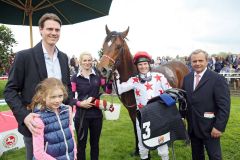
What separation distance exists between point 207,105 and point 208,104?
2 cm

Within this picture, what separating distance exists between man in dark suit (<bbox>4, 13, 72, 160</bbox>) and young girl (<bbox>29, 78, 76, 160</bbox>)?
91mm

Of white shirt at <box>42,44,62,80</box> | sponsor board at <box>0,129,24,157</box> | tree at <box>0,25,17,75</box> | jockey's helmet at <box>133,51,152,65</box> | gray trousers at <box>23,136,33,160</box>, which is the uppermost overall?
tree at <box>0,25,17,75</box>

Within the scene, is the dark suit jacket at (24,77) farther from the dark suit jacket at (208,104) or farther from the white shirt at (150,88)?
the dark suit jacket at (208,104)

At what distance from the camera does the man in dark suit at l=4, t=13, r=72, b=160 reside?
2.22 meters

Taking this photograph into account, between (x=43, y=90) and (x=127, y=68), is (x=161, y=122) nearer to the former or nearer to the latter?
(x=43, y=90)

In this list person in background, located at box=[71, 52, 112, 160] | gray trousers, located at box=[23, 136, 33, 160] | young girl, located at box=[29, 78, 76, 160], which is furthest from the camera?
person in background, located at box=[71, 52, 112, 160]

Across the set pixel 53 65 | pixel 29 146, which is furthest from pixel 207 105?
pixel 29 146

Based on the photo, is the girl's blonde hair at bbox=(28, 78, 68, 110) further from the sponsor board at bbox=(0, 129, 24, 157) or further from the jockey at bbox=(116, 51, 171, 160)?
the sponsor board at bbox=(0, 129, 24, 157)

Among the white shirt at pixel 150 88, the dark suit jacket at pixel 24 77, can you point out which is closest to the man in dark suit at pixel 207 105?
the white shirt at pixel 150 88

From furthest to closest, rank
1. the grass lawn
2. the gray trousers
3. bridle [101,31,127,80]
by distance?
the grass lawn
bridle [101,31,127,80]
the gray trousers

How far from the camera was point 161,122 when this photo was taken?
2.81m

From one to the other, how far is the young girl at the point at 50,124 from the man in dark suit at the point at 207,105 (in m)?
1.56

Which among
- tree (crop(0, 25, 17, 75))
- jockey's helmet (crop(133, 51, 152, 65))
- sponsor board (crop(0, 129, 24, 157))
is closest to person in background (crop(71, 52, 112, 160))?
jockey's helmet (crop(133, 51, 152, 65))

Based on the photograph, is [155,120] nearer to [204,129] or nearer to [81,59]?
[204,129]
